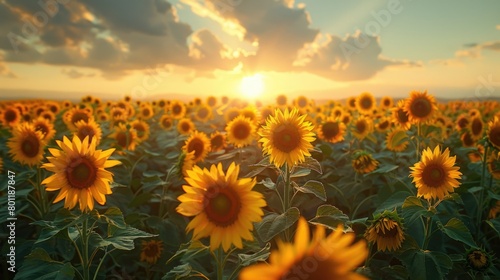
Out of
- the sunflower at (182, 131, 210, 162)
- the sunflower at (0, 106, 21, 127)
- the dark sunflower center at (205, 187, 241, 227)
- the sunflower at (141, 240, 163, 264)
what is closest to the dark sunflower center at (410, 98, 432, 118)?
the sunflower at (182, 131, 210, 162)

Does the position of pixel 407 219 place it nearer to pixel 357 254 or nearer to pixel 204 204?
pixel 204 204

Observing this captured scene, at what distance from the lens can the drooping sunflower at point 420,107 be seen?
5.29 m

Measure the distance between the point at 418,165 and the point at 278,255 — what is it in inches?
97.5

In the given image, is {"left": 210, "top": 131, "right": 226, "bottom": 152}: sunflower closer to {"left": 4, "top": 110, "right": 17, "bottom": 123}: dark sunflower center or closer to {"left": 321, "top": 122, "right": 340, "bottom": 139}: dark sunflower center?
{"left": 321, "top": 122, "right": 340, "bottom": 139}: dark sunflower center

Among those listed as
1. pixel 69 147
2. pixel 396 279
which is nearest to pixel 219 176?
pixel 69 147

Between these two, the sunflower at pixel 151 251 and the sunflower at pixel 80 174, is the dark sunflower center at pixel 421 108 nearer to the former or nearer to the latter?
the sunflower at pixel 151 251

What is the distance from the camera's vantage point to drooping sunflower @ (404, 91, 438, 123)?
529cm

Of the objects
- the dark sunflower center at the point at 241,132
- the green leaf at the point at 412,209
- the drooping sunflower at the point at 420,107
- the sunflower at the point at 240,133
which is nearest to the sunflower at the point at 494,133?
the drooping sunflower at the point at 420,107

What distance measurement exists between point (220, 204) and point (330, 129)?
489 centimetres

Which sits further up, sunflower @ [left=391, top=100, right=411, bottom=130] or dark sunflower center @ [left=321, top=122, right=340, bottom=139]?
sunflower @ [left=391, top=100, right=411, bottom=130]

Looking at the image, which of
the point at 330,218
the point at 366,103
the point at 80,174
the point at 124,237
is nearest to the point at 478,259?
the point at 330,218

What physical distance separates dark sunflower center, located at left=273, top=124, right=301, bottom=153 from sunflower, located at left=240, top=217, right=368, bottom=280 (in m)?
1.76

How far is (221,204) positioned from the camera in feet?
6.91

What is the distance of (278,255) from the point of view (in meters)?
1.29
